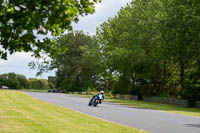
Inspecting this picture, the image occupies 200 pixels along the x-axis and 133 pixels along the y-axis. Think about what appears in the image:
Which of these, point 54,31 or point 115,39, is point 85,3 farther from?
point 115,39

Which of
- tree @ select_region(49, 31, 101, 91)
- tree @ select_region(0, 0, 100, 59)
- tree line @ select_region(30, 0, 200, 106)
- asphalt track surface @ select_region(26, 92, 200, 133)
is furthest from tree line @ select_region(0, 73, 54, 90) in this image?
tree @ select_region(0, 0, 100, 59)

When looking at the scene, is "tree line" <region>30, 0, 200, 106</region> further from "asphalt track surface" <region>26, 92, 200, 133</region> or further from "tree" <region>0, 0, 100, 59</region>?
"tree" <region>0, 0, 100, 59</region>

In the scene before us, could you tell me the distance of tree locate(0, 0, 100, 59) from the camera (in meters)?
6.73

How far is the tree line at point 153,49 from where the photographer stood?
42938mm

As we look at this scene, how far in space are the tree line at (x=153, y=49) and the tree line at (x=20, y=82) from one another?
178 feet

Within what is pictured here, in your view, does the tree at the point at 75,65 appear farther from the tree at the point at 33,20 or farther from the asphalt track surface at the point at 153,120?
the tree at the point at 33,20

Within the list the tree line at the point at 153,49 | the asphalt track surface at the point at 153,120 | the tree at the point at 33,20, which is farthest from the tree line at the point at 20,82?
the tree at the point at 33,20

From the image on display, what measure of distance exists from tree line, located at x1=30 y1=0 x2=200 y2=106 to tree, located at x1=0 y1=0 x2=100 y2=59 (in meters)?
31.2

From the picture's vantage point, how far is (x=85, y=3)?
7840mm

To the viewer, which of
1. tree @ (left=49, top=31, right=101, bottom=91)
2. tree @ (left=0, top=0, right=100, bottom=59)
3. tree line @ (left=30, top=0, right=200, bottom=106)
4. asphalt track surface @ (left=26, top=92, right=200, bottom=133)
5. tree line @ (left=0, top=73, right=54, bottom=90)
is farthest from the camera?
tree line @ (left=0, top=73, right=54, bottom=90)

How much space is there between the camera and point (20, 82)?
157 m

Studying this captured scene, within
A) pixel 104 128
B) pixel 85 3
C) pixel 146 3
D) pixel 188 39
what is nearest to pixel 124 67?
pixel 146 3

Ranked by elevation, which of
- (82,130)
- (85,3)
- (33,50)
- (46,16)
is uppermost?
(85,3)

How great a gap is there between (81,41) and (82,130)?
301ft
